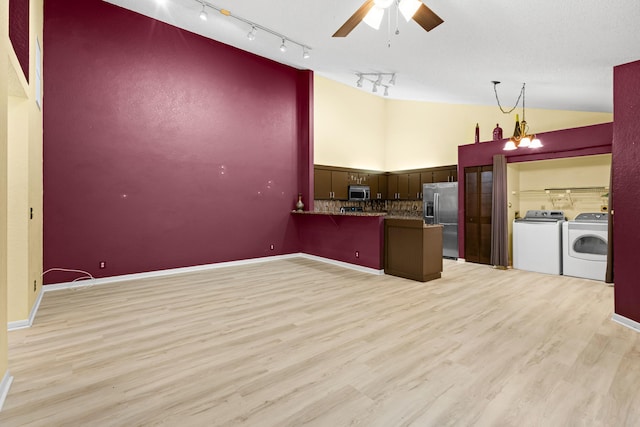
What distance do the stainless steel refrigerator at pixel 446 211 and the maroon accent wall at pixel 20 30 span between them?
284 inches

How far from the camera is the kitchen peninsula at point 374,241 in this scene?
4.95 m

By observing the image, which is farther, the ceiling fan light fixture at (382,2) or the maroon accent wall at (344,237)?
the maroon accent wall at (344,237)

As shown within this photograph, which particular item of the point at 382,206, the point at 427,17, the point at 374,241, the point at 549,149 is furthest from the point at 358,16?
the point at 382,206

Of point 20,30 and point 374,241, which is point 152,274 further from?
point 374,241

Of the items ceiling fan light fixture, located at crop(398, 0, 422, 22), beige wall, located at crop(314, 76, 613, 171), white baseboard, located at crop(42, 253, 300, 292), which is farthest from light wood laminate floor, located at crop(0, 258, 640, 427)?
beige wall, located at crop(314, 76, 613, 171)

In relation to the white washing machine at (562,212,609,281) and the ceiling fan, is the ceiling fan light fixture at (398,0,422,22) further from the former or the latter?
the white washing machine at (562,212,609,281)

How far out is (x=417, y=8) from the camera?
2719 millimetres

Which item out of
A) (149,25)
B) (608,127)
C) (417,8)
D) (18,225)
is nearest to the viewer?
(417,8)

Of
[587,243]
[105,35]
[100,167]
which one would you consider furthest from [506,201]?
[105,35]

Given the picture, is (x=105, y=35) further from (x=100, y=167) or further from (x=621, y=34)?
(x=621, y=34)

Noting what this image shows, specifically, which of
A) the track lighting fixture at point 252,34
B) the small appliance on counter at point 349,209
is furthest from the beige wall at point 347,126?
the track lighting fixture at point 252,34

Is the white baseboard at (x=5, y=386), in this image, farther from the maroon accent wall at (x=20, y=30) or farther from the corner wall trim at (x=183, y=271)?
the corner wall trim at (x=183, y=271)

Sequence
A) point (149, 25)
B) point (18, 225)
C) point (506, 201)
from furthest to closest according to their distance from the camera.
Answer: point (506, 201)
point (149, 25)
point (18, 225)

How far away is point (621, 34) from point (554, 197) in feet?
12.9
